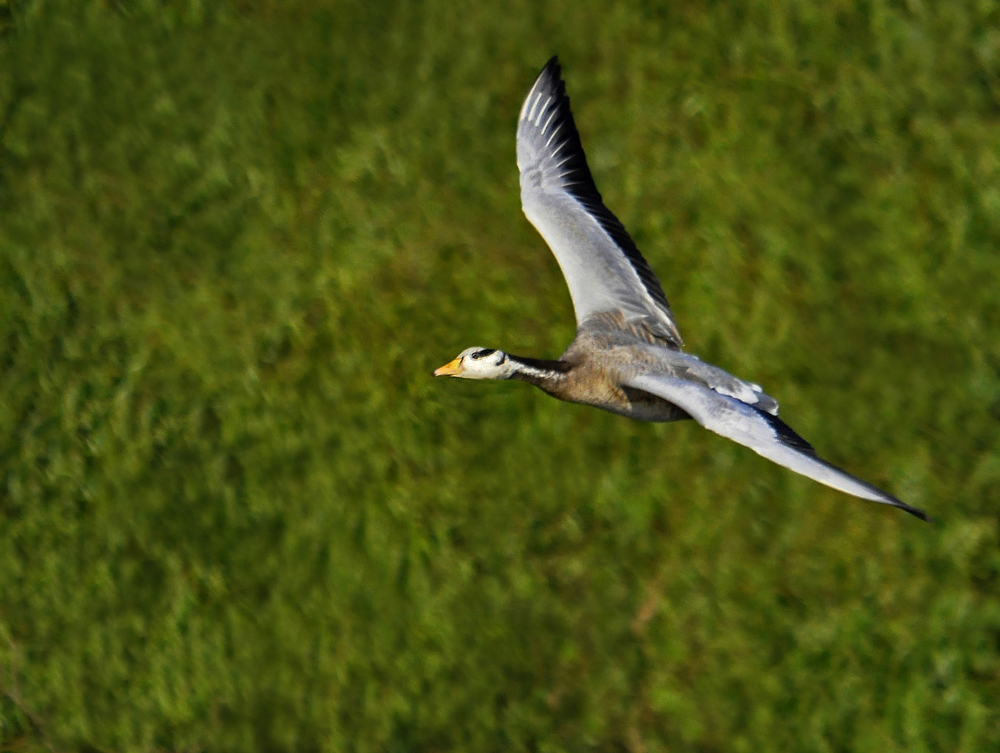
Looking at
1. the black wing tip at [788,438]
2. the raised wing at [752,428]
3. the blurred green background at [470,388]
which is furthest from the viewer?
the blurred green background at [470,388]

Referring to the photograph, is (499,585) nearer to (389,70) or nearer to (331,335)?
(331,335)

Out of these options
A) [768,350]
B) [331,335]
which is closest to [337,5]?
[331,335]

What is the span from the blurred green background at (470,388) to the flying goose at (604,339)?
3.69 metres

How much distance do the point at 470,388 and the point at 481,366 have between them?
16.0 ft

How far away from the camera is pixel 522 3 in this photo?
17.8m

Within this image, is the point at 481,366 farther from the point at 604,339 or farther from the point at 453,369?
the point at 604,339

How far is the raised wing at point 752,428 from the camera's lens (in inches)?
328

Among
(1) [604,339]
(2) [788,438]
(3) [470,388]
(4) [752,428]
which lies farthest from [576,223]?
(3) [470,388]

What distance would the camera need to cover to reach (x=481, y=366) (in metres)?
10.4

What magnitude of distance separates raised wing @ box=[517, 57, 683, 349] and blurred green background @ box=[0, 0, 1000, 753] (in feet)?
11.9

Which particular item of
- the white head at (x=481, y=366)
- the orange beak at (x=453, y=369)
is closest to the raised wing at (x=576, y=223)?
the white head at (x=481, y=366)

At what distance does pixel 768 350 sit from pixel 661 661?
12.0ft

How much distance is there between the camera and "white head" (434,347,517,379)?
10.4m

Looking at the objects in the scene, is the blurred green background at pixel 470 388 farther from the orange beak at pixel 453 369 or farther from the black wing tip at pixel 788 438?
the black wing tip at pixel 788 438
